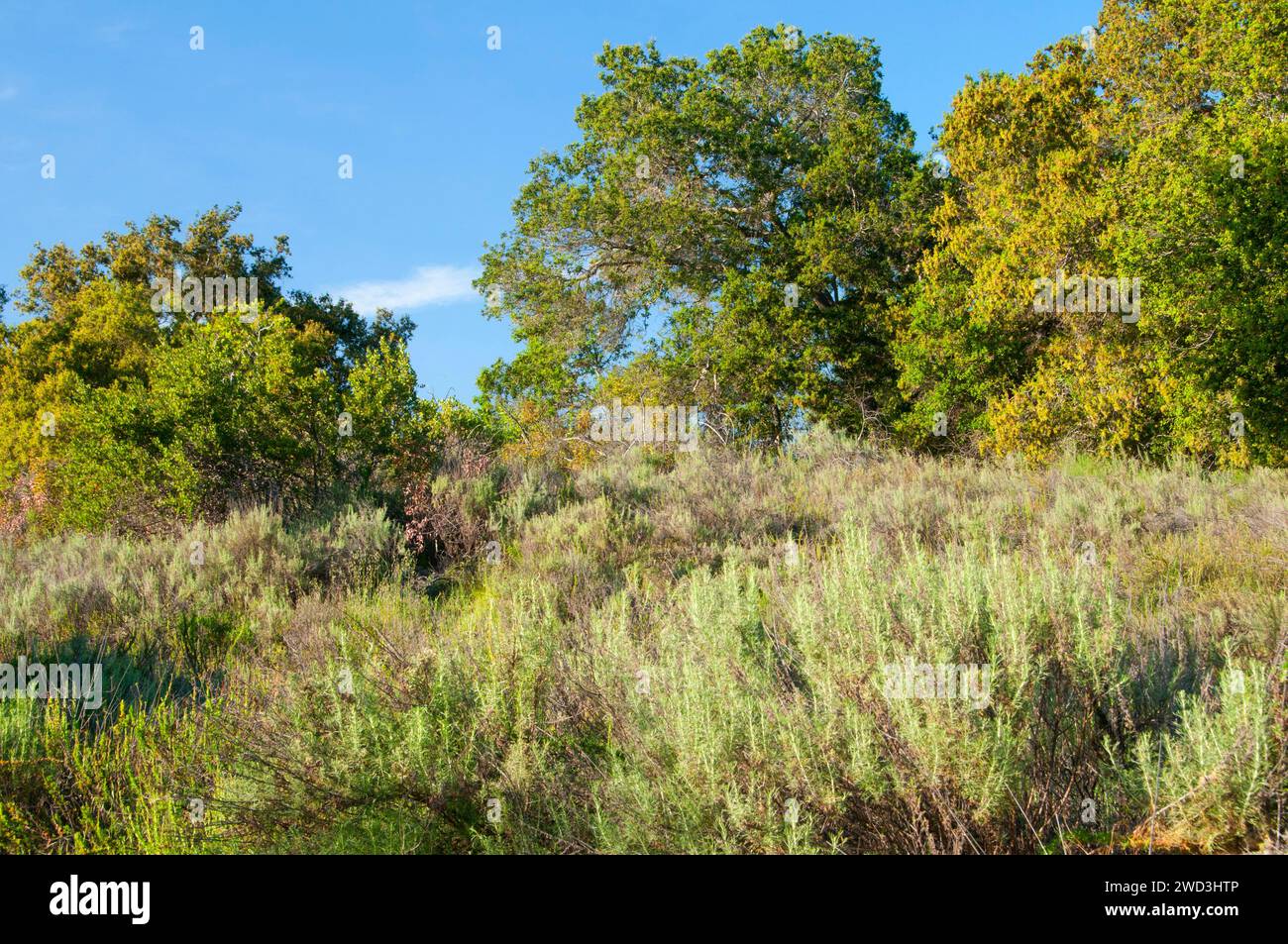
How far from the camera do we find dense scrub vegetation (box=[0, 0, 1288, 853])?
3504mm

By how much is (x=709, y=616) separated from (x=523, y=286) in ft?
65.9

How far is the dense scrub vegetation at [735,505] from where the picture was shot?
11.5ft

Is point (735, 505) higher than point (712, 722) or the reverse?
higher

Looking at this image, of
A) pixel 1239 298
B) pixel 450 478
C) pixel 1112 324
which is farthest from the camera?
pixel 1112 324

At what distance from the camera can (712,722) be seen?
3469 millimetres

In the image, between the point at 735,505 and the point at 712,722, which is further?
the point at 735,505

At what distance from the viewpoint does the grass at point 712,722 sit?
3.20 metres

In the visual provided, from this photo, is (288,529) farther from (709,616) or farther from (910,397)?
(910,397)

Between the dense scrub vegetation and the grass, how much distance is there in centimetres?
3

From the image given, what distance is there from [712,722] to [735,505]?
7.10 meters

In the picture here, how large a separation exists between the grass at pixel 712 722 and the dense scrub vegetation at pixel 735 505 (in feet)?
0.10

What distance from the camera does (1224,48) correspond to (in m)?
15.5

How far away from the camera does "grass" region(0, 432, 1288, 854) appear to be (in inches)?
126

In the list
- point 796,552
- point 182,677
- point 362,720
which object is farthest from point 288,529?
point 362,720
